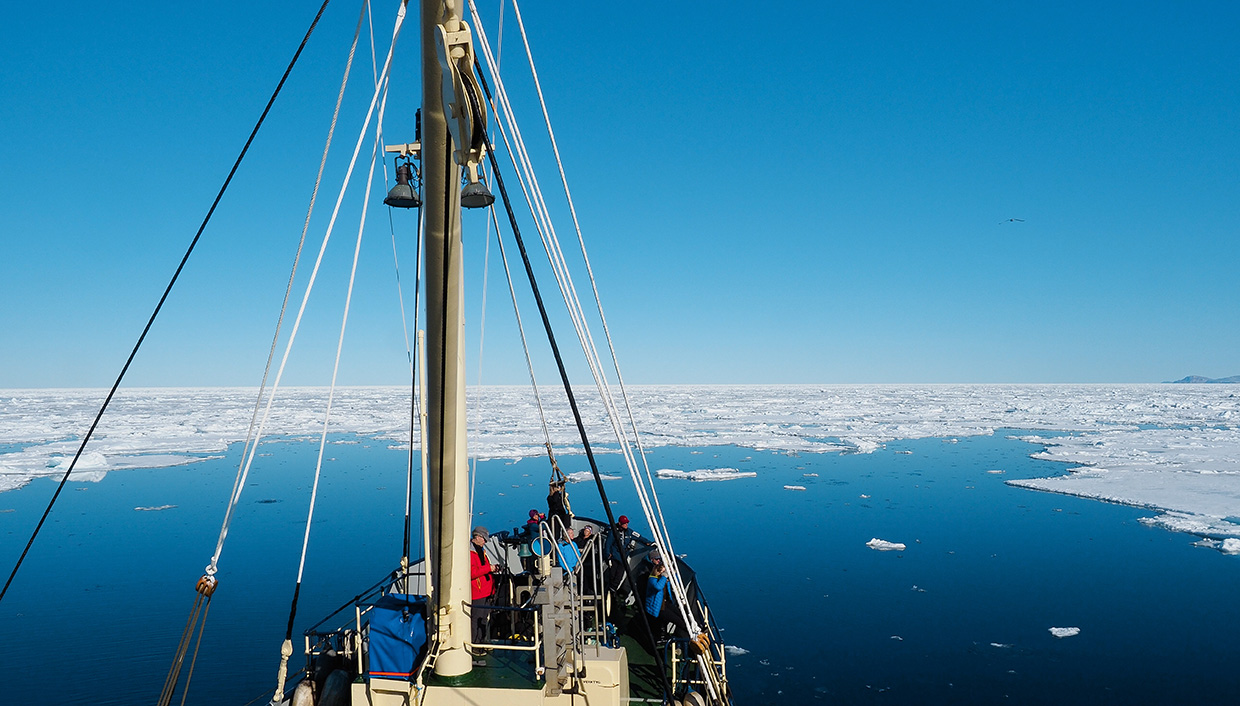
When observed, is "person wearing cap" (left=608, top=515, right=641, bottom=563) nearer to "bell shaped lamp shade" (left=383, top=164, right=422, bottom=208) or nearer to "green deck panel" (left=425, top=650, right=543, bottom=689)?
"green deck panel" (left=425, top=650, right=543, bottom=689)

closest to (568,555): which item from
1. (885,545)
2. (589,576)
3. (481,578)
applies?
(589,576)

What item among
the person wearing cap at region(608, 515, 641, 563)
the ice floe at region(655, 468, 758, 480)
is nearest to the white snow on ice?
the person wearing cap at region(608, 515, 641, 563)

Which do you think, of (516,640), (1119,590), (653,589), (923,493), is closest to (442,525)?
(516,640)

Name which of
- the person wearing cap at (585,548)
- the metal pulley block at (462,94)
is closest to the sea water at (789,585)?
the person wearing cap at (585,548)

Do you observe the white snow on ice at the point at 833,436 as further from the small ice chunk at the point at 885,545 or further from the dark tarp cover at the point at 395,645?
the dark tarp cover at the point at 395,645

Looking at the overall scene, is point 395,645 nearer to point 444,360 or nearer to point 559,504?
point 444,360

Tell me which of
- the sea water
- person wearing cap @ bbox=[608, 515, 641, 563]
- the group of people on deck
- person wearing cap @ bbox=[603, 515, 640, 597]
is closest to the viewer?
the group of people on deck
